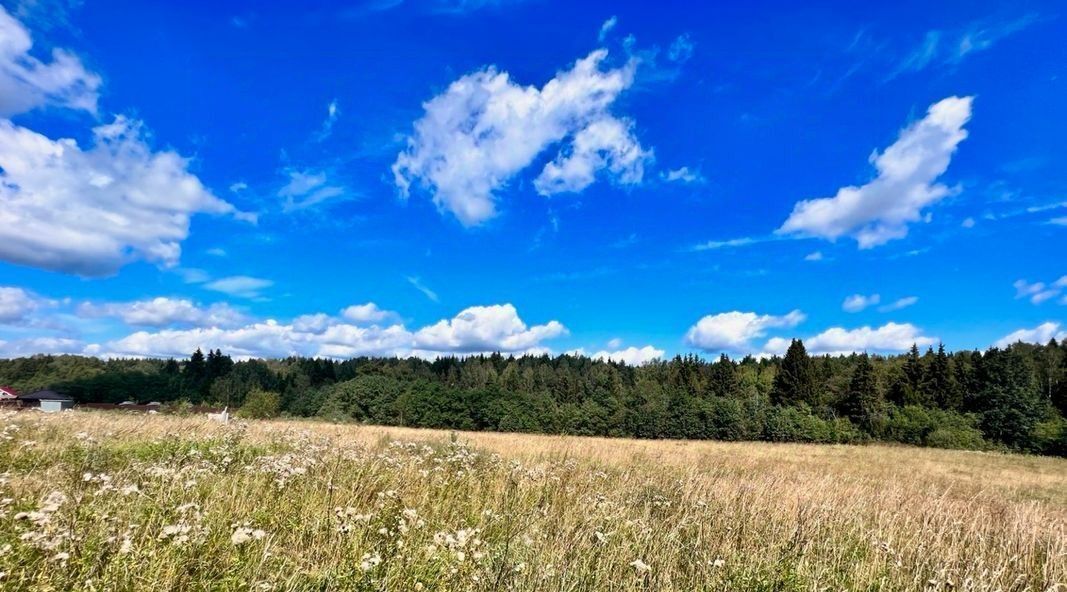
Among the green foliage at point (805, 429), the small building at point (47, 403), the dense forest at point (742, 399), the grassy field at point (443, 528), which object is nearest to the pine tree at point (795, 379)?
the dense forest at point (742, 399)

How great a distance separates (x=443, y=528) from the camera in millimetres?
4836

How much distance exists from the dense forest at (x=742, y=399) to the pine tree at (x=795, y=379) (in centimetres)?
15

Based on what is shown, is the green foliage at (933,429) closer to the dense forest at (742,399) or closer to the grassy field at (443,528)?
the dense forest at (742,399)

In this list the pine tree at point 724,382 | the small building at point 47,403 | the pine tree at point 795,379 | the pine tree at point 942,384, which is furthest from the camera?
the pine tree at point 724,382

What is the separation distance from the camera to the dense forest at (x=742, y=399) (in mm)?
57562

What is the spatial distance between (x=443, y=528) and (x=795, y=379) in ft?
269

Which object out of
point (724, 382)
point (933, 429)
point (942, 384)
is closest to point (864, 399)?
point (933, 429)

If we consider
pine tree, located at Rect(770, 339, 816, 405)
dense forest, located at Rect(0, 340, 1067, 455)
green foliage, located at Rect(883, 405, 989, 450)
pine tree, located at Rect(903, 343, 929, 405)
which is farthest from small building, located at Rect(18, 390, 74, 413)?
pine tree, located at Rect(903, 343, 929, 405)

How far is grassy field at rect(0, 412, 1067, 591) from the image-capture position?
315 centimetres

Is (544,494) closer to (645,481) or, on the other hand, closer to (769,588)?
(645,481)

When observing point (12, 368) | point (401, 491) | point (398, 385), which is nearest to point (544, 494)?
point (401, 491)

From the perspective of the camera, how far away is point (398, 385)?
3770 inches

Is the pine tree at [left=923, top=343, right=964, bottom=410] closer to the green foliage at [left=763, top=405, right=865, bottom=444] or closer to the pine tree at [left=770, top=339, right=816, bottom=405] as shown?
the pine tree at [left=770, top=339, right=816, bottom=405]

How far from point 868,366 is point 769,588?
250 feet
